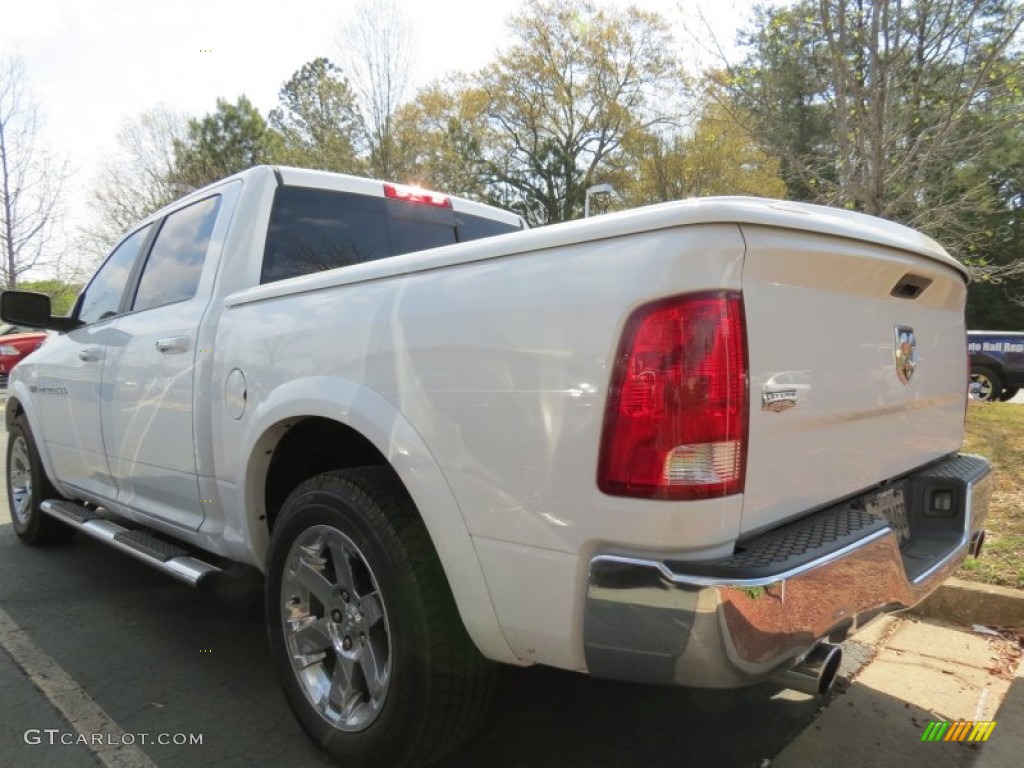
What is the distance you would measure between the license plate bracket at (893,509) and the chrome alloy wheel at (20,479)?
4.97 metres

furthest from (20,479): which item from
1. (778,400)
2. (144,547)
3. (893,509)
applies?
(893,509)

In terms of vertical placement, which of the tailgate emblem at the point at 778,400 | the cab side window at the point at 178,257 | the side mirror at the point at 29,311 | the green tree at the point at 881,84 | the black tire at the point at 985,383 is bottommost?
the black tire at the point at 985,383

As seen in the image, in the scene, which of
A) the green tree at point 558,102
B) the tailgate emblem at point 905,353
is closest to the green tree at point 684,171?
the green tree at point 558,102

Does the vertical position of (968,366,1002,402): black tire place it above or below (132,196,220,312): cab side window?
below

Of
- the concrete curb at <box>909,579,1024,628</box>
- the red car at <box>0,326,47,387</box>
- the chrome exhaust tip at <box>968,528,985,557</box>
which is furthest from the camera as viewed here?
the red car at <box>0,326,47,387</box>

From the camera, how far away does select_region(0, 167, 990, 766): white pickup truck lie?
1590 mm

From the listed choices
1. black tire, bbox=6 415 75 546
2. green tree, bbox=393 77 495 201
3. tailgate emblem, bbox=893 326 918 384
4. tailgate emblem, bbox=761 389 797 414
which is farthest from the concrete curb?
green tree, bbox=393 77 495 201

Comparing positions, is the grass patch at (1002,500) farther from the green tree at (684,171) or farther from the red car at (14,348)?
the red car at (14,348)

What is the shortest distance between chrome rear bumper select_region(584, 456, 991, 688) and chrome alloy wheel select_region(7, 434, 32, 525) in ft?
15.2

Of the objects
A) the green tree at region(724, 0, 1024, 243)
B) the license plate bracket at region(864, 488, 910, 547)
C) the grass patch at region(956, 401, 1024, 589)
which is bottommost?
the grass patch at region(956, 401, 1024, 589)

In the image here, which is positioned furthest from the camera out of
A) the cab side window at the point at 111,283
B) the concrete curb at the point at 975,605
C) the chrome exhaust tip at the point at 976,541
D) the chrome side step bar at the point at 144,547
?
the cab side window at the point at 111,283

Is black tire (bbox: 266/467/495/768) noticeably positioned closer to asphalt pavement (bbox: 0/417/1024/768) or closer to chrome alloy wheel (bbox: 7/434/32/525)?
asphalt pavement (bbox: 0/417/1024/768)

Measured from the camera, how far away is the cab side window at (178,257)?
329cm

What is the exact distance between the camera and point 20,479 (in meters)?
5.05
